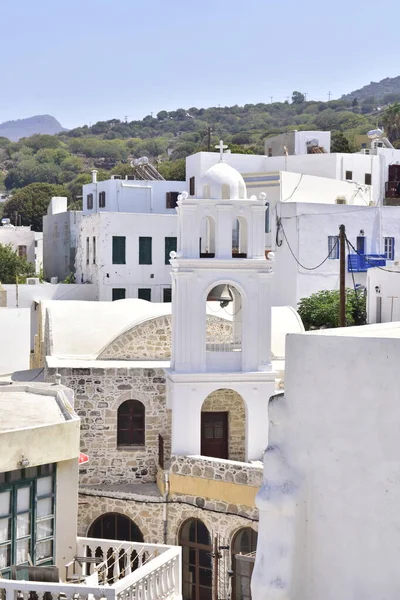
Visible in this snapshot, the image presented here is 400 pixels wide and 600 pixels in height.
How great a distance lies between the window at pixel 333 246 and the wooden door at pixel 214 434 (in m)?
13.8

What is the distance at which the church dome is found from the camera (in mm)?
20734

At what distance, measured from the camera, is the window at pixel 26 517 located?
1226cm

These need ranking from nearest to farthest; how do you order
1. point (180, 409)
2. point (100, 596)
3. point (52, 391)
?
point (100, 596) < point (52, 391) < point (180, 409)

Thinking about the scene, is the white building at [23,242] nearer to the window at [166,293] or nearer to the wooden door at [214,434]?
the window at [166,293]

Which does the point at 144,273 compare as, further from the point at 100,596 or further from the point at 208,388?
the point at 100,596

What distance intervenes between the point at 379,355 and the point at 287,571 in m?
1.54

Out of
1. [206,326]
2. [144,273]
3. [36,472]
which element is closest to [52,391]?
[36,472]

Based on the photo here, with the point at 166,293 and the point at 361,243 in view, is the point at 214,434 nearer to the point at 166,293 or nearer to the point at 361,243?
the point at 166,293

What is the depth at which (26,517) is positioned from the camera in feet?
41.1

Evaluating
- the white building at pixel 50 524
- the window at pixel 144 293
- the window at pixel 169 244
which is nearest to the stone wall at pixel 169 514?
the white building at pixel 50 524

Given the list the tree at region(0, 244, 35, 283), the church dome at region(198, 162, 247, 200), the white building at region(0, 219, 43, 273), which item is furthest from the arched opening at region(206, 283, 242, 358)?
the white building at region(0, 219, 43, 273)

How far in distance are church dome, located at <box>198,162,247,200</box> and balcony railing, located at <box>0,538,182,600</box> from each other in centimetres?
820

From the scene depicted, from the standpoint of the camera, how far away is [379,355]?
20.5ft

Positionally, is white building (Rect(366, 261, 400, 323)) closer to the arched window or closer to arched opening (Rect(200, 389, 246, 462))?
arched opening (Rect(200, 389, 246, 462))
